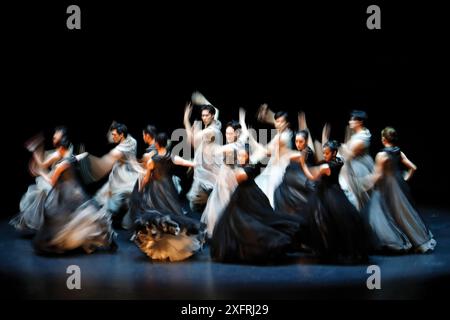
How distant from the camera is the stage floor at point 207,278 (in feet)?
13.5

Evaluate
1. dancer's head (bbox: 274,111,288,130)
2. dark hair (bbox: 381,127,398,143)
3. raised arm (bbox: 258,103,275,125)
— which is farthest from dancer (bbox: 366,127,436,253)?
raised arm (bbox: 258,103,275,125)

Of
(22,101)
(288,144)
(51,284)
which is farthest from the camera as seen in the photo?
(22,101)

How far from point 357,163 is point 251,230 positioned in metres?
1.52

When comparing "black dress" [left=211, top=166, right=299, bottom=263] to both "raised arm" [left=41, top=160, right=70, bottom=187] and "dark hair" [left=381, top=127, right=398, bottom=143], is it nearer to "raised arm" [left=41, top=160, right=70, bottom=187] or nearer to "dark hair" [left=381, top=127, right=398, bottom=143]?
"dark hair" [left=381, top=127, right=398, bottom=143]

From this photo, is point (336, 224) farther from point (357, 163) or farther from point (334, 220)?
point (357, 163)

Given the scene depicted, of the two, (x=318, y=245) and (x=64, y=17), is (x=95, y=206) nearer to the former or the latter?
(x=318, y=245)

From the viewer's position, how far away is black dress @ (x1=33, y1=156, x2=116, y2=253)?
5203 mm

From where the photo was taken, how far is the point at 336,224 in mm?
4910

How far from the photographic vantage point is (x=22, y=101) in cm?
→ 734

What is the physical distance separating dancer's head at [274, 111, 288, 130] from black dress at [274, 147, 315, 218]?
1.55ft

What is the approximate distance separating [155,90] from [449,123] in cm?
399

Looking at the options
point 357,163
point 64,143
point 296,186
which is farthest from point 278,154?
point 64,143

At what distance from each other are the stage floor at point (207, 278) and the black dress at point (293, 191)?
583mm

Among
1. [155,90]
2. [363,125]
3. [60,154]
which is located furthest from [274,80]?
[60,154]
